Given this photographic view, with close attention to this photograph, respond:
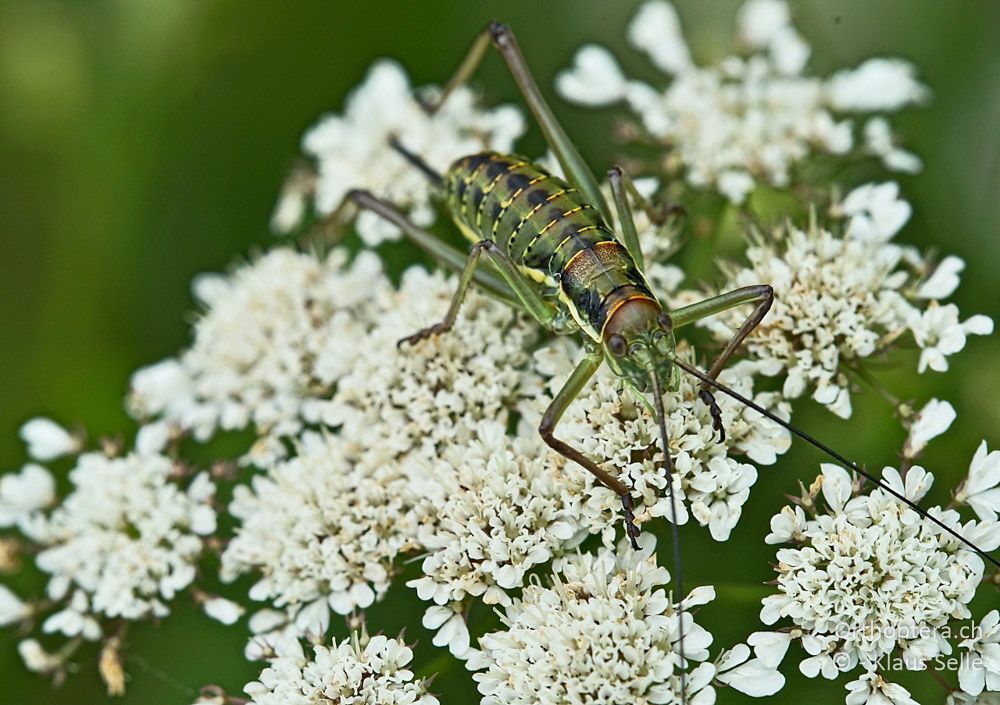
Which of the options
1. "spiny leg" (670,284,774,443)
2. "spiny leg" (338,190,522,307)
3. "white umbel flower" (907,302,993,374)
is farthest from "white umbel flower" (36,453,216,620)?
"white umbel flower" (907,302,993,374)

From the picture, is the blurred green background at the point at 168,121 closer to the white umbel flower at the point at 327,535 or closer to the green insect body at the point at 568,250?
the green insect body at the point at 568,250

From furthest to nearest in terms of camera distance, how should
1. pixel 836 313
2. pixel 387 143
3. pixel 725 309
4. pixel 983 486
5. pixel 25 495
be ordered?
1. pixel 387 143
2. pixel 25 495
3. pixel 836 313
4. pixel 725 309
5. pixel 983 486

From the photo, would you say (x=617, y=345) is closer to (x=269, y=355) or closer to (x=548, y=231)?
(x=548, y=231)

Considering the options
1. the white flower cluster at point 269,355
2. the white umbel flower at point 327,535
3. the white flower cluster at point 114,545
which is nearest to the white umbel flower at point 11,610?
the white flower cluster at point 114,545

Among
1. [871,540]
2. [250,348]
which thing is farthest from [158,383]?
[871,540]

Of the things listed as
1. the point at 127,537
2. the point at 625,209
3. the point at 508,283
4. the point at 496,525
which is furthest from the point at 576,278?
the point at 127,537
